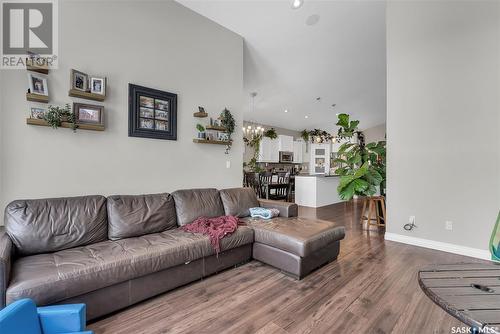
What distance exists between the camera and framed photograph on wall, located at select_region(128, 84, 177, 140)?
2.88m

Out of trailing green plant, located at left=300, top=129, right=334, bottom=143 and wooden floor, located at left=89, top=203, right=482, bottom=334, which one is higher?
trailing green plant, located at left=300, top=129, right=334, bottom=143

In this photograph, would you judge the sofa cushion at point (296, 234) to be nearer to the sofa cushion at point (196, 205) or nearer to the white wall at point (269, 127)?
the sofa cushion at point (196, 205)

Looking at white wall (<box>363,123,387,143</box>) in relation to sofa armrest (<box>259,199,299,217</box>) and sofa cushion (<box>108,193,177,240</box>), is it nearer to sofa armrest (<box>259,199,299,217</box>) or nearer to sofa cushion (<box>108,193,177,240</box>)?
sofa armrest (<box>259,199,299,217</box>)

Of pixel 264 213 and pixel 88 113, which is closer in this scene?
pixel 88 113

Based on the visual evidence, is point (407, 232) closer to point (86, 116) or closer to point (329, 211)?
point (329, 211)

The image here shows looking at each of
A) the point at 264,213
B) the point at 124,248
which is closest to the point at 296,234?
the point at 264,213

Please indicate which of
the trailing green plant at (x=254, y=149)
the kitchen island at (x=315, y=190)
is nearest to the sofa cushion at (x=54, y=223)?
the kitchen island at (x=315, y=190)

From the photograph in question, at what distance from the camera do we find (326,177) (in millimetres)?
6578

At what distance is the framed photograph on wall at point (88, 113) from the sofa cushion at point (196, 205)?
3.89ft

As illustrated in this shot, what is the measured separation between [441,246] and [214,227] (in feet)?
10.3

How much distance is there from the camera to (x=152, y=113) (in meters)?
3.04

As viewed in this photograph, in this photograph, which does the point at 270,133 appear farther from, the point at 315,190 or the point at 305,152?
the point at 315,190

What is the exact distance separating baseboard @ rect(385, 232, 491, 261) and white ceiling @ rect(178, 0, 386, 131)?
3726 millimetres

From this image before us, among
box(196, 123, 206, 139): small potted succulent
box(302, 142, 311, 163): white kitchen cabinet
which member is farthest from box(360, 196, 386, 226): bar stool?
box(302, 142, 311, 163): white kitchen cabinet
